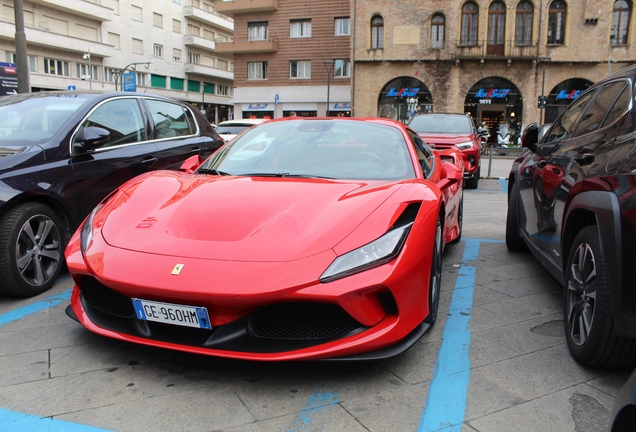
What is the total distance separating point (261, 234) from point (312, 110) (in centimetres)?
4067

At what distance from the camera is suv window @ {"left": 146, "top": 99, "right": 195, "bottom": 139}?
17.3 ft

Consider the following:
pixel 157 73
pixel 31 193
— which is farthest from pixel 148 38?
pixel 31 193

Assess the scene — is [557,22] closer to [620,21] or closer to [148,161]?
[620,21]

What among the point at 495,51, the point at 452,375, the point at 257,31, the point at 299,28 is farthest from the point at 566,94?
the point at 452,375

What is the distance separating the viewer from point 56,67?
43688mm

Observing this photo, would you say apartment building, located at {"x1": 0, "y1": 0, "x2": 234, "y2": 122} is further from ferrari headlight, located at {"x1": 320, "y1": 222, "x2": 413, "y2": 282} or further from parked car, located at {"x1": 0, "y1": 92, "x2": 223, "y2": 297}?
ferrari headlight, located at {"x1": 320, "y1": 222, "x2": 413, "y2": 282}

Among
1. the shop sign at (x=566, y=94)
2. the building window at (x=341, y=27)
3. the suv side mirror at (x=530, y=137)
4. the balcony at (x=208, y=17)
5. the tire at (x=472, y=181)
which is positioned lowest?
the tire at (x=472, y=181)

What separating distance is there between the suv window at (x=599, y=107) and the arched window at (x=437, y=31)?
33807 millimetres

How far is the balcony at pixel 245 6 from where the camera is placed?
40.9 meters

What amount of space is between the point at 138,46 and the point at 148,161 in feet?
168

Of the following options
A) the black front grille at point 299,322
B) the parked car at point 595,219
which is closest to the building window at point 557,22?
the parked car at point 595,219

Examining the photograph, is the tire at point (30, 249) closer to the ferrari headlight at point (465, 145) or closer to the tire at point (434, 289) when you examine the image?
the tire at point (434, 289)

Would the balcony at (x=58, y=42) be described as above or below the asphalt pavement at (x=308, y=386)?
above

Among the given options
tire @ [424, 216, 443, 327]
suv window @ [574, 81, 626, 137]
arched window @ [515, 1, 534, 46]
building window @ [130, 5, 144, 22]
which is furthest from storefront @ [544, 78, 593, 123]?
building window @ [130, 5, 144, 22]
